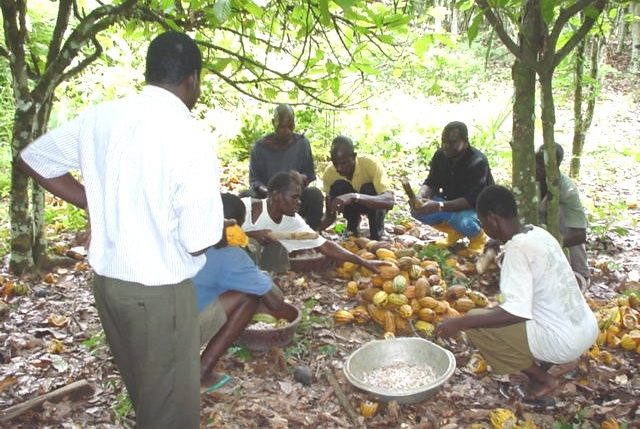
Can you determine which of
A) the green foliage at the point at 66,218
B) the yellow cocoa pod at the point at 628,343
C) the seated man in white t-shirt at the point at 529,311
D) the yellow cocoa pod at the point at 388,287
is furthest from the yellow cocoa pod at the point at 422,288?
the green foliage at the point at 66,218

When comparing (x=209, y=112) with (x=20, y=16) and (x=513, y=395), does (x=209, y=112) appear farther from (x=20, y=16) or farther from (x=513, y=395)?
(x=513, y=395)

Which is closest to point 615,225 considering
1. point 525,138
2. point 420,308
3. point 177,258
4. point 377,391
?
point 525,138

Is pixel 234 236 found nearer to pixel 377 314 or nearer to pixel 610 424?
pixel 377 314

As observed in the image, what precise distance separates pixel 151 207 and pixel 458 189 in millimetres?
3648

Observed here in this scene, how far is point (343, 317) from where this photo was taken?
12.8 ft

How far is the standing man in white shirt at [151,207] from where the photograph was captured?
1900 mm

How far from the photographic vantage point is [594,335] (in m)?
3.18

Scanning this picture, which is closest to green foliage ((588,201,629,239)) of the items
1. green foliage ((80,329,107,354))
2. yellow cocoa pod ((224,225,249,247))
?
yellow cocoa pod ((224,225,249,247))

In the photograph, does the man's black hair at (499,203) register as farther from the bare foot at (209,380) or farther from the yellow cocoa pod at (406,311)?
the bare foot at (209,380)

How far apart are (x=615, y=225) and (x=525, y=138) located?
2.74 metres

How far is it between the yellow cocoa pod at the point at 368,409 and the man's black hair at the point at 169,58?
6.27ft

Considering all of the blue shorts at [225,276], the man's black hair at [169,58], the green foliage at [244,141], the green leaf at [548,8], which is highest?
the green leaf at [548,8]

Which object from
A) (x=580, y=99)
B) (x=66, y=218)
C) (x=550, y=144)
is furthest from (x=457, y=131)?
(x=66, y=218)

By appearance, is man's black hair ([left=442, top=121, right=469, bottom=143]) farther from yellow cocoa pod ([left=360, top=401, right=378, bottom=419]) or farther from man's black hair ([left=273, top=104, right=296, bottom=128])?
yellow cocoa pod ([left=360, top=401, right=378, bottom=419])
